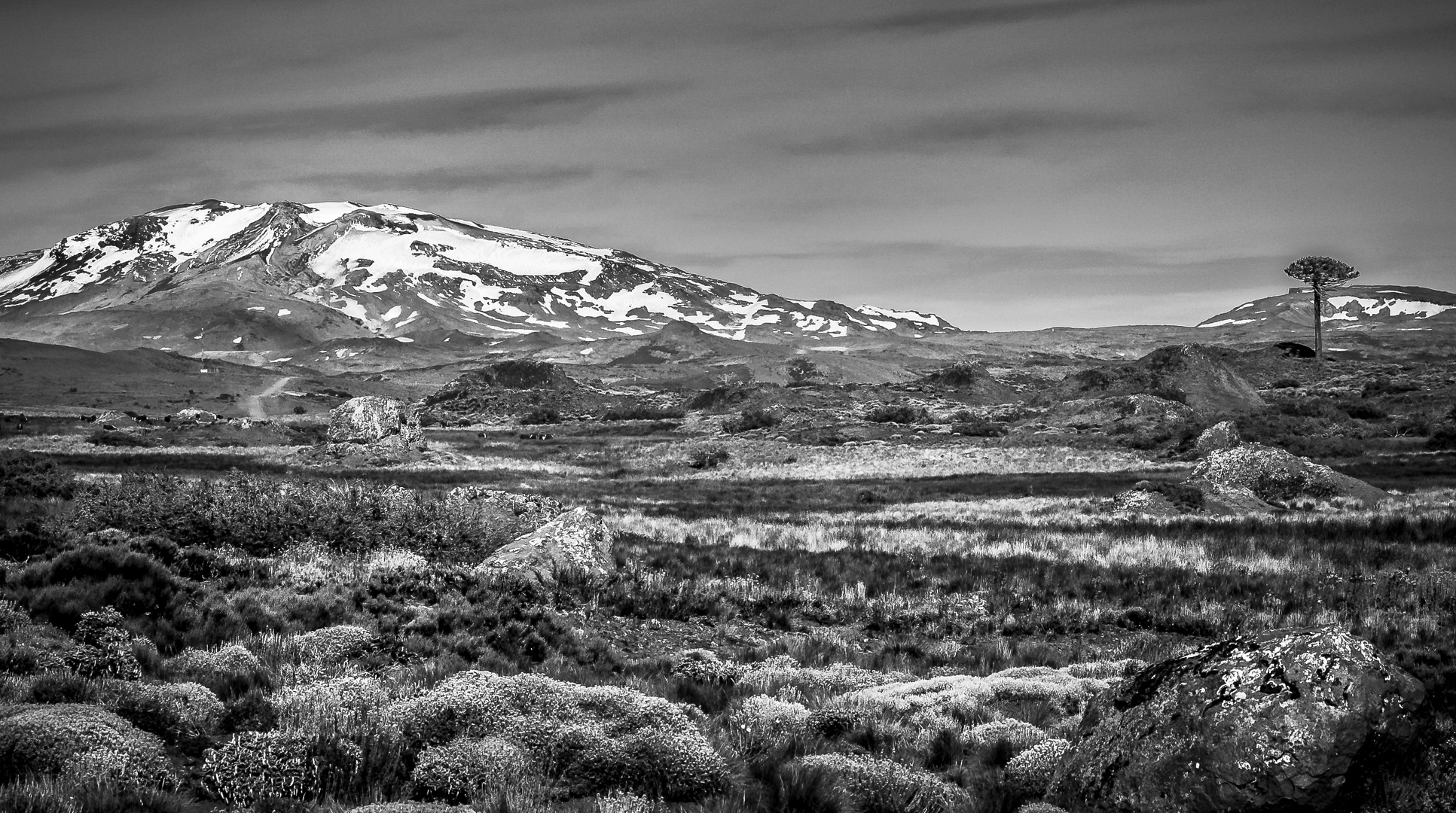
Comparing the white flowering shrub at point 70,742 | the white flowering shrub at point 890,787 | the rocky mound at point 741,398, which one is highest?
the rocky mound at point 741,398

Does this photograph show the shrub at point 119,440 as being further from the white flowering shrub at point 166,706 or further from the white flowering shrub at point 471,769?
the white flowering shrub at point 471,769

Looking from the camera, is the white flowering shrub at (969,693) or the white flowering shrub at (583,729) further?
the white flowering shrub at (969,693)

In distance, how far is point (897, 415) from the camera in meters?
79.8

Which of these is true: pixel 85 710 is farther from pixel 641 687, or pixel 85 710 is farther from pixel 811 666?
pixel 811 666

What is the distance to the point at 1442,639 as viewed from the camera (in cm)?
Answer: 1209

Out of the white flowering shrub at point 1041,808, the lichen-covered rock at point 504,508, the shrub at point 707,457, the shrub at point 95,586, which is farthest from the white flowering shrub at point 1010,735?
the shrub at point 707,457

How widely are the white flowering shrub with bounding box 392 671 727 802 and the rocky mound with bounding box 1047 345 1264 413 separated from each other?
67865 millimetres

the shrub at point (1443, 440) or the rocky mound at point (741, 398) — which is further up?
the rocky mound at point (741, 398)

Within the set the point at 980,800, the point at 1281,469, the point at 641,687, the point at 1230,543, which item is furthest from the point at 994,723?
the point at 1281,469

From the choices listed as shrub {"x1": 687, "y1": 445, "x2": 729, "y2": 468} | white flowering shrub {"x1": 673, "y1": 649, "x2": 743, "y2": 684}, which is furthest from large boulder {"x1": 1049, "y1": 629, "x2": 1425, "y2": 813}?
shrub {"x1": 687, "y1": 445, "x2": 729, "y2": 468}

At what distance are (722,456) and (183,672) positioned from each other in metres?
50.9

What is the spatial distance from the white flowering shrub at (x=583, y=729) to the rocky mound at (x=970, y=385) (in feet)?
300

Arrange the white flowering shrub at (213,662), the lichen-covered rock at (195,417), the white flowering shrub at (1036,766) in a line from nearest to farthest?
the white flowering shrub at (1036,766) < the white flowering shrub at (213,662) < the lichen-covered rock at (195,417)

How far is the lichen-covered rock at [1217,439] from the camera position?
47.8m
